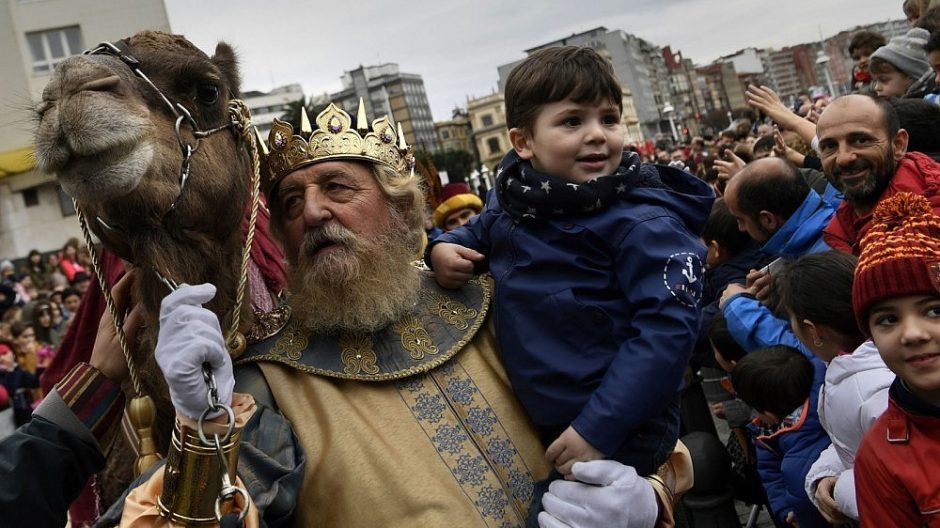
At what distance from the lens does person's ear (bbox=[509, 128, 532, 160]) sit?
8.60ft

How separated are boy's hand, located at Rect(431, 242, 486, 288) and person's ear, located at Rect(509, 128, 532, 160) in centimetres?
36

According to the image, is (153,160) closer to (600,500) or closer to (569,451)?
(569,451)

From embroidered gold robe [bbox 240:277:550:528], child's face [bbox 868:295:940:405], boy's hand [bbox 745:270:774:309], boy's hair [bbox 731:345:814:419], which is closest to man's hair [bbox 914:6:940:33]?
boy's hand [bbox 745:270:774:309]

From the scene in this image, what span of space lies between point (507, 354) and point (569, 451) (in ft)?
1.25

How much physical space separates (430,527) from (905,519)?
1.31 metres

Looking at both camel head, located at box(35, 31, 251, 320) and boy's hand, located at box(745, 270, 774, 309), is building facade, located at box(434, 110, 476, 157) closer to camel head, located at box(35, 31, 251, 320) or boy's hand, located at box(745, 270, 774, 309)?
boy's hand, located at box(745, 270, 774, 309)

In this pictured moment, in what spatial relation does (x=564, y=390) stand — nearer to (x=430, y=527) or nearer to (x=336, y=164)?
(x=430, y=527)

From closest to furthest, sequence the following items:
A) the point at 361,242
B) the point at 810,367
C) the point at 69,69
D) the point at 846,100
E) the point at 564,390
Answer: the point at 69,69, the point at 564,390, the point at 361,242, the point at 810,367, the point at 846,100

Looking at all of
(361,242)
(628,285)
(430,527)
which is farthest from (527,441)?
(361,242)

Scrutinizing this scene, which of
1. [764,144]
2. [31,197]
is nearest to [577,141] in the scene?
[764,144]

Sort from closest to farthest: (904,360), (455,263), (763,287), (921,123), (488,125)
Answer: (904,360), (455,263), (763,287), (921,123), (488,125)

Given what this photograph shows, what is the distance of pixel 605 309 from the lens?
7.83 ft

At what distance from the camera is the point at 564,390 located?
238 cm

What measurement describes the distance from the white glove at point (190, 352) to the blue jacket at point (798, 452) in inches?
99.0
